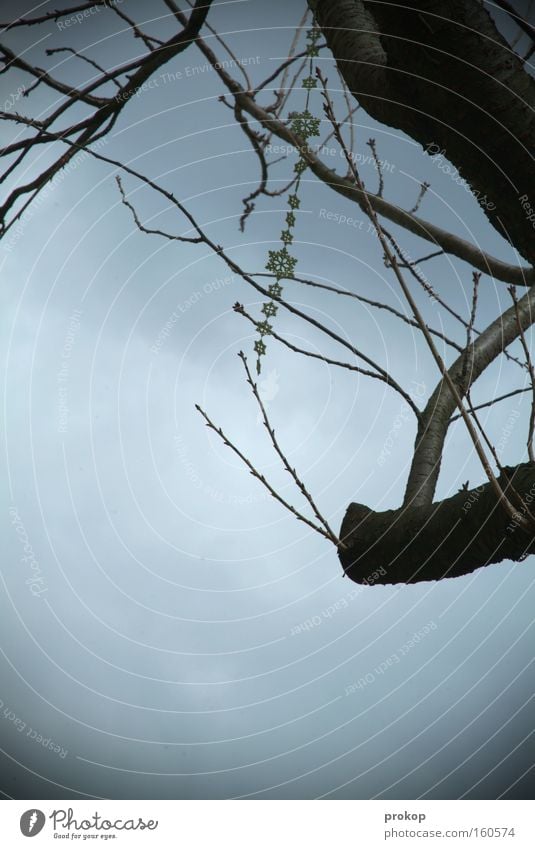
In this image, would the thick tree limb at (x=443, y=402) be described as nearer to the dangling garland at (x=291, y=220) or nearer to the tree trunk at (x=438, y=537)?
the tree trunk at (x=438, y=537)

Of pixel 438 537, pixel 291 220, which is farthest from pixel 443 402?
pixel 291 220

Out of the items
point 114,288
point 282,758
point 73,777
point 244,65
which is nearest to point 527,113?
point 244,65

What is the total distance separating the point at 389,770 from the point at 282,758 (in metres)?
0.21

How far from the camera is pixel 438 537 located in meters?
0.88

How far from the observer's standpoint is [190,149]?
1642 mm

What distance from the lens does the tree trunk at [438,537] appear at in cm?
80
